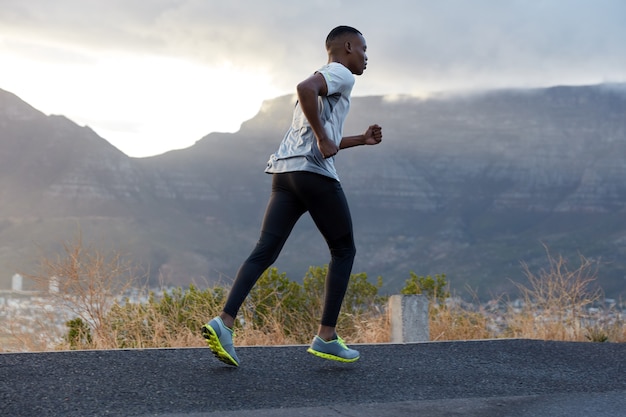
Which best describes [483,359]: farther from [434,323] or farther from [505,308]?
[505,308]

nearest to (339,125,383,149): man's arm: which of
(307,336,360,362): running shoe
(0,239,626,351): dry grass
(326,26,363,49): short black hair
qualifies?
(326,26,363,49): short black hair

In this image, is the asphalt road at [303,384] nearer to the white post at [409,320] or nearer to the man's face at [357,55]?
the white post at [409,320]

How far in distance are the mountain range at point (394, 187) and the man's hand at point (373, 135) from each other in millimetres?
83798

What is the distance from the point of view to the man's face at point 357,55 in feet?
17.6

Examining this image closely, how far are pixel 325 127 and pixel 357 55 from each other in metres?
0.56

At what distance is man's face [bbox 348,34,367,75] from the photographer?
17.6 feet

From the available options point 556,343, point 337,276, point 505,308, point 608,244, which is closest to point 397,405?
point 337,276

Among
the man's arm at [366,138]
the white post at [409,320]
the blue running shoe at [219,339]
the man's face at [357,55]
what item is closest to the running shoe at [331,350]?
the blue running shoe at [219,339]

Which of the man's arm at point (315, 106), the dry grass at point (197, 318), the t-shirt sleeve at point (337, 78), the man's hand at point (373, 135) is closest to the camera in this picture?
the man's arm at point (315, 106)

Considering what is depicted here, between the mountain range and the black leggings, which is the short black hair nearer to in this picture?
the black leggings

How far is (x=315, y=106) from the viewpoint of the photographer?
16.2 feet

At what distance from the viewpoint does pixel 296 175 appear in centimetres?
515

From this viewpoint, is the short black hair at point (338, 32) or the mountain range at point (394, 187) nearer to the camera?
the short black hair at point (338, 32)

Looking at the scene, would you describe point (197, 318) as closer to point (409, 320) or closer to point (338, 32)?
point (409, 320)
